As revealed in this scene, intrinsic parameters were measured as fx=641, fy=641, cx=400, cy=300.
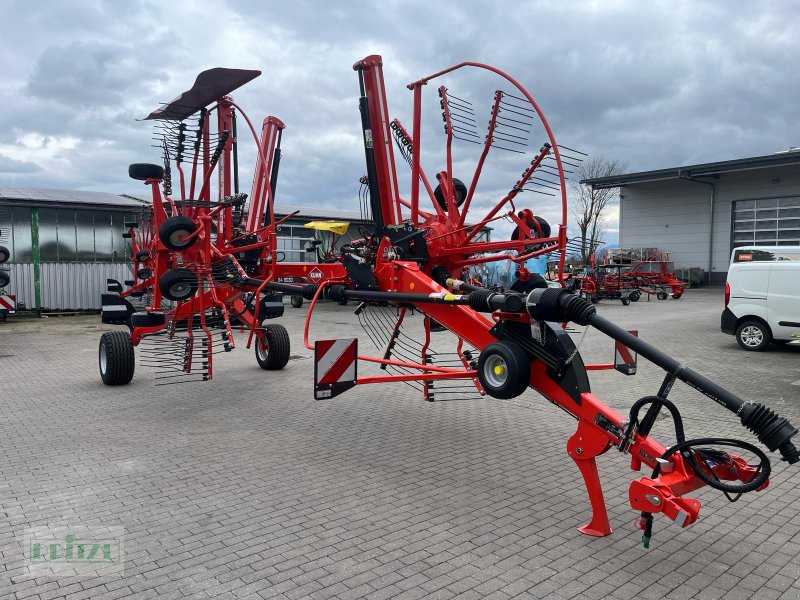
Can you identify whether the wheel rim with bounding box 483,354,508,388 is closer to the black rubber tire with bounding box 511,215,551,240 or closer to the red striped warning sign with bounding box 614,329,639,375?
the red striped warning sign with bounding box 614,329,639,375

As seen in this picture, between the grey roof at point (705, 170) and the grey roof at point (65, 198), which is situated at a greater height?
the grey roof at point (705, 170)

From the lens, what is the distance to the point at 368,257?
6414 mm

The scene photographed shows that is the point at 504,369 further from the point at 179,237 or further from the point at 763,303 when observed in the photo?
the point at 763,303

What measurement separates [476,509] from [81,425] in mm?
4370

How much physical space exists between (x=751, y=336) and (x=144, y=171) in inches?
425

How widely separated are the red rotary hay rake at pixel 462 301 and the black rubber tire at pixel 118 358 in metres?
0.09

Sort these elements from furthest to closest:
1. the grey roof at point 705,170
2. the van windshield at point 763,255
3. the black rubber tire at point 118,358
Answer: the grey roof at point 705,170
the van windshield at point 763,255
the black rubber tire at point 118,358

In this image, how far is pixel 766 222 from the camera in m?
30.7

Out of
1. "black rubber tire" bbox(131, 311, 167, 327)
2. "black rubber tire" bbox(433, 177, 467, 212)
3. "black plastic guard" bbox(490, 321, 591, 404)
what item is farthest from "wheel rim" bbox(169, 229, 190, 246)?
"black plastic guard" bbox(490, 321, 591, 404)

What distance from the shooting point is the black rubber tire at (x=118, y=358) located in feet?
27.7

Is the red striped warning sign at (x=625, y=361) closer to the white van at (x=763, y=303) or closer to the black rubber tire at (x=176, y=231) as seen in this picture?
the black rubber tire at (x=176, y=231)

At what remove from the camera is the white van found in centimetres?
1132

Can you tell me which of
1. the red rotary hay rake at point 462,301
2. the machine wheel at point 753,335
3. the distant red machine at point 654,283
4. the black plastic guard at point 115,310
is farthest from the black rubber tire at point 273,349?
the distant red machine at point 654,283

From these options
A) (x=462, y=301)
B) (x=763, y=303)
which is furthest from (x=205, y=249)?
(x=763, y=303)
